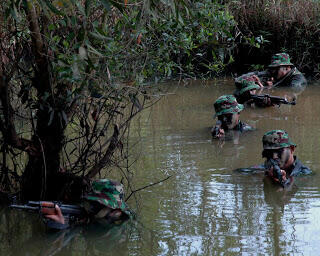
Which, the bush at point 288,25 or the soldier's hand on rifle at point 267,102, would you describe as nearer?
the soldier's hand on rifle at point 267,102

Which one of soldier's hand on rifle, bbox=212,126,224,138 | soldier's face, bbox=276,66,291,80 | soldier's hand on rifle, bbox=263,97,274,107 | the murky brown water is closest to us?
the murky brown water

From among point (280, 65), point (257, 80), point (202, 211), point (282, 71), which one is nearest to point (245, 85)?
point (257, 80)

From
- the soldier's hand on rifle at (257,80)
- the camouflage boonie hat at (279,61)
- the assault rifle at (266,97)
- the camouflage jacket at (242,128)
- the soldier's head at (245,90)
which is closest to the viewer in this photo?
the camouflage jacket at (242,128)

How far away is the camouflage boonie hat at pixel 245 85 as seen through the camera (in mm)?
11309

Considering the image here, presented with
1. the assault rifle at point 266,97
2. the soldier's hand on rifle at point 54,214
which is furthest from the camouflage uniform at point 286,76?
the soldier's hand on rifle at point 54,214

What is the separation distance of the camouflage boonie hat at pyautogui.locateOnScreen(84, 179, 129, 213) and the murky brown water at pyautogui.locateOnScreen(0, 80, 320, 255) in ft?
0.82

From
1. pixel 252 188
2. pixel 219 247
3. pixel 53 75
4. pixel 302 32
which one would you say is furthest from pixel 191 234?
pixel 302 32

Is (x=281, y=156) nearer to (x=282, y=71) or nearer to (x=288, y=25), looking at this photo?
(x=282, y=71)

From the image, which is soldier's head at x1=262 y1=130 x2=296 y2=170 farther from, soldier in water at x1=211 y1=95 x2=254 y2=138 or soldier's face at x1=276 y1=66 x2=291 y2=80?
soldier's face at x1=276 y1=66 x2=291 y2=80

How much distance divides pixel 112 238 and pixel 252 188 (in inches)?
76.2

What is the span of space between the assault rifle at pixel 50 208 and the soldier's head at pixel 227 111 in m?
3.98

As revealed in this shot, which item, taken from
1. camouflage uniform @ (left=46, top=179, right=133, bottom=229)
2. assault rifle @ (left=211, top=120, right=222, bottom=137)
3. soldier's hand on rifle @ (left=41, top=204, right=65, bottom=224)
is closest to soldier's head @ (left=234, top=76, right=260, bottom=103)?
assault rifle @ (left=211, top=120, right=222, bottom=137)

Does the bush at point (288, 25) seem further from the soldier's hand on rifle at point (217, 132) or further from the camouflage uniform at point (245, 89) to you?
the soldier's hand on rifle at point (217, 132)

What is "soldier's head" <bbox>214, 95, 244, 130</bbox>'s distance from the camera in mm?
9094
